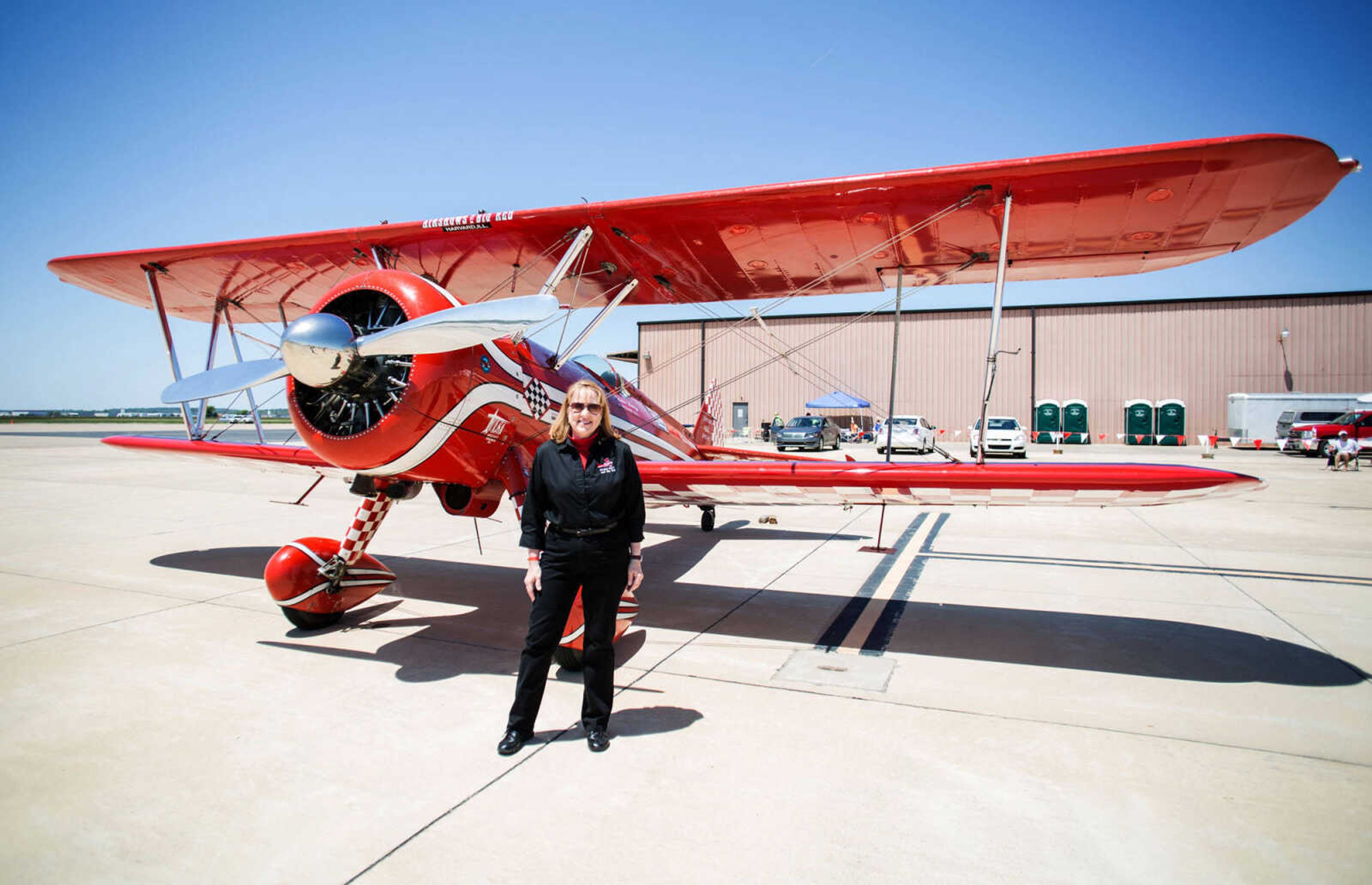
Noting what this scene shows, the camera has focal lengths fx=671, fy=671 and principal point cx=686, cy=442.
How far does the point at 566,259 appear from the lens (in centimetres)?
503

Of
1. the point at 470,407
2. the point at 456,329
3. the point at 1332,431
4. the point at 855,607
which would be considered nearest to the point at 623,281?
the point at 470,407

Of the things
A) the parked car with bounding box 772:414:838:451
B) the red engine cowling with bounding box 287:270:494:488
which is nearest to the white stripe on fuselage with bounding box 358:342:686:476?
the red engine cowling with bounding box 287:270:494:488

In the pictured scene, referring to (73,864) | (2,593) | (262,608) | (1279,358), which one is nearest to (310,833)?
(73,864)

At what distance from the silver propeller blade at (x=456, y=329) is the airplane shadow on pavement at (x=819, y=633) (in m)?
1.91

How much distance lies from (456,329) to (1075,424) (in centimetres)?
3533

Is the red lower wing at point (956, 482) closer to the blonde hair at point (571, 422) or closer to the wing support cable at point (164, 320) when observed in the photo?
the blonde hair at point (571, 422)

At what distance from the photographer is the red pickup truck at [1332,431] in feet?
75.1

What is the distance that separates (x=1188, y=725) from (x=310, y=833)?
3935 millimetres

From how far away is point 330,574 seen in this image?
4.88 meters

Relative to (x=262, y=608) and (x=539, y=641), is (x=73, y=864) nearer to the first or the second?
(x=539, y=641)

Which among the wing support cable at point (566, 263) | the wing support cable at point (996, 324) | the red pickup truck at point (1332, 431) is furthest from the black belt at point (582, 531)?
the red pickup truck at point (1332, 431)

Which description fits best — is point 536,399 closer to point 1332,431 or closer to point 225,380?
point 225,380

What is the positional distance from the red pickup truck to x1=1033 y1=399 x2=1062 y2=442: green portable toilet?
866 centimetres

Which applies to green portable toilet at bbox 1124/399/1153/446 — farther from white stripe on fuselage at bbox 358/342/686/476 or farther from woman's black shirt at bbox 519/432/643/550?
woman's black shirt at bbox 519/432/643/550
